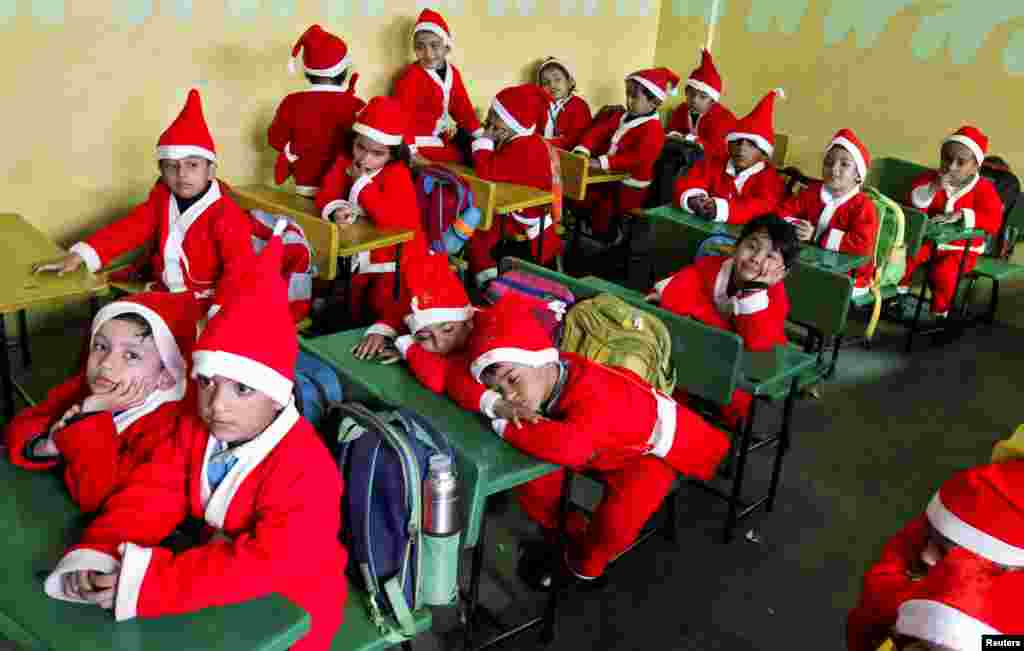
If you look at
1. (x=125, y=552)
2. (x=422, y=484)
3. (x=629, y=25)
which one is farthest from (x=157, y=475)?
(x=629, y=25)

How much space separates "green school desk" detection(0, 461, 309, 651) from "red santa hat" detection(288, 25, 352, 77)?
295 centimetres

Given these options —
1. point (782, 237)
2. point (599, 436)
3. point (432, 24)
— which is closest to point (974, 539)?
point (599, 436)

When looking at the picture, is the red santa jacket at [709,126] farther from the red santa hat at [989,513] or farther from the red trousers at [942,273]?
the red santa hat at [989,513]

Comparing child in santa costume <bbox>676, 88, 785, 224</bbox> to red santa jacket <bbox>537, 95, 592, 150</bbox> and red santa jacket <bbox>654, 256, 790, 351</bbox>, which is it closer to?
red santa jacket <bbox>654, 256, 790, 351</bbox>

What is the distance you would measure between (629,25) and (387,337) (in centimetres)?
460

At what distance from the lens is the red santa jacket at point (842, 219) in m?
4.01

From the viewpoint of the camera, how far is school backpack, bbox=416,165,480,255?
383cm

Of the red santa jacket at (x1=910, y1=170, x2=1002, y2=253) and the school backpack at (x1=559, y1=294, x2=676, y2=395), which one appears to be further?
the red santa jacket at (x1=910, y1=170, x2=1002, y2=253)

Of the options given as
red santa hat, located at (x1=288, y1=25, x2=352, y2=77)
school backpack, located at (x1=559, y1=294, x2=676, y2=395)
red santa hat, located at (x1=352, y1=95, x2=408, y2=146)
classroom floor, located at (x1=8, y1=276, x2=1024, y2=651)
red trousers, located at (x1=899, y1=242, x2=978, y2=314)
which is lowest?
classroom floor, located at (x1=8, y1=276, x2=1024, y2=651)

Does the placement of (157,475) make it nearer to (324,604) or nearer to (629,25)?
(324,604)

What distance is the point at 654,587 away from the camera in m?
2.75

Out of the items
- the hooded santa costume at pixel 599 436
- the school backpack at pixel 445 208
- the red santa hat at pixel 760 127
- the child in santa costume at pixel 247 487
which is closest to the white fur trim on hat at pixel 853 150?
the red santa hat at pixel 760 127

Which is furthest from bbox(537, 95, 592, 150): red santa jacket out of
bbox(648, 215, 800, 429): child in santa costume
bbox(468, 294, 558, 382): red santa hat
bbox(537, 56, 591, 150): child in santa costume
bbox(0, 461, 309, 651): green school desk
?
bbox(0, 461, 309, 651): green school desk

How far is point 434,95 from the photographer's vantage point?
16.0ft
